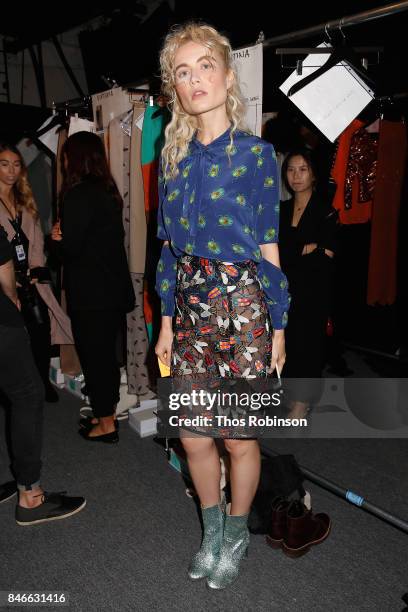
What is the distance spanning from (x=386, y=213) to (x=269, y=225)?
5.40ft

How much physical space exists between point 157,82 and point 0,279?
1418 millimetres

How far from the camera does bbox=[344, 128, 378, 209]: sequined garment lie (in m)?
2.94

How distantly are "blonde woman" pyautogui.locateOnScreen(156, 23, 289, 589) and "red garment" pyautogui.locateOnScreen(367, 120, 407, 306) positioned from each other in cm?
158

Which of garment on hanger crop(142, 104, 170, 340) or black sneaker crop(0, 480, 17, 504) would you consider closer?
black sneaker crop(0, 480, 17, 504)

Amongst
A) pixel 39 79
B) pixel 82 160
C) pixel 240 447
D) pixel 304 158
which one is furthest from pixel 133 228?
pixel 39 79

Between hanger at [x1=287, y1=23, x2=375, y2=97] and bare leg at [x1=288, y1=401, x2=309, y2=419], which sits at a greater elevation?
hanger at [x1=287, y1=23, x2=375, y2=97]

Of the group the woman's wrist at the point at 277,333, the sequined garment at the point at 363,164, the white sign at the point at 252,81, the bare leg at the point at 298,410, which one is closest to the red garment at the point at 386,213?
the sequined garment at the point at 363,164

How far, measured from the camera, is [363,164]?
2.95m

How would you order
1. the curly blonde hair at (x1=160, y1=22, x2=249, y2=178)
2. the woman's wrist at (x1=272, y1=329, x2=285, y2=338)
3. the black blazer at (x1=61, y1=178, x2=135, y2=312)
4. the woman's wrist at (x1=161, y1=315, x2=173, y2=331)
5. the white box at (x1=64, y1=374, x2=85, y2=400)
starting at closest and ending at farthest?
the curly blonde hair at (x1=160, y1=22, x2=249, y2=178), the woman's wrist at (x1=272, y1=329, x2=285, y2=338), the woman's wrist at (x1=161, y1=315, x2=173, y2=331), the black blazer at (x1=61, y1=178, x2=135, y2=312), the white box at (x1=64, y1=374, x2=85, y2=400)

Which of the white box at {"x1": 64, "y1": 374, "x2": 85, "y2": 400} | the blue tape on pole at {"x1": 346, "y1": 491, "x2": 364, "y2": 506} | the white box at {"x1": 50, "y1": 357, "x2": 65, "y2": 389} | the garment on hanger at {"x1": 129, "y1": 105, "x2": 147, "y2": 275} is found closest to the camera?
the blue tape on pole at {"x1": 346, "y1": 491, "x2": 364, "y2": 506}

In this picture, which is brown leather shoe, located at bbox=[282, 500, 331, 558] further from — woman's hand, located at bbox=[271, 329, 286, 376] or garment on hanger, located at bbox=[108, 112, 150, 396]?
garment on hanger, located at bbox=[108, 112, 150, 396]

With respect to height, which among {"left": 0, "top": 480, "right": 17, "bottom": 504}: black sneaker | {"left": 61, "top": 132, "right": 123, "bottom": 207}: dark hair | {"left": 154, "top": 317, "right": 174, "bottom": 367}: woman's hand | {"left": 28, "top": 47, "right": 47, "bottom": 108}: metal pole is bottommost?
{"left": 0, "top": 480, "right": 17, "bottom": 504}: black sneaker

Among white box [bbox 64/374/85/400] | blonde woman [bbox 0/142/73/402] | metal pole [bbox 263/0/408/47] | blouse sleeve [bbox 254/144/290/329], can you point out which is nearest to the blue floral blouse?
blouse sleeve [bbox 254/144/290/329]

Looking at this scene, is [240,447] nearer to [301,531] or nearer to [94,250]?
[301,531]
